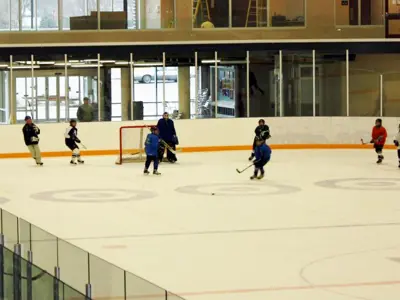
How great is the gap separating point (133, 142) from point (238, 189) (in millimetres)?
6482

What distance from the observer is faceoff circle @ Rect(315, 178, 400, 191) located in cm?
2039

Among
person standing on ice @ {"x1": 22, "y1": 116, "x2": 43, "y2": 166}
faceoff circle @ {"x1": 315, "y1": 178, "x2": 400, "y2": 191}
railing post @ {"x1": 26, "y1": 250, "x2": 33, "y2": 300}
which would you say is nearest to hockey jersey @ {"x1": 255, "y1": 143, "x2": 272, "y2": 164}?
faceoff circle @ {"x1": 315, "y1": 178, "x2": 400, "y2": 191}

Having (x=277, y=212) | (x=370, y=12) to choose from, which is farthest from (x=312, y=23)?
(x=277, y=212)

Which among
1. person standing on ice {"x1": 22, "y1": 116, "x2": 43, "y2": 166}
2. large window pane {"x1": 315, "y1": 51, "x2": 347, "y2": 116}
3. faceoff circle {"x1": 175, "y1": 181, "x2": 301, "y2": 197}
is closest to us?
faceoff circle {"x1": 175, "y1": 181, "x2": 301, "y2": 197}

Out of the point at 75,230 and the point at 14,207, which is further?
the point at 14,207

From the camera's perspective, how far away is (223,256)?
1295 centimetres

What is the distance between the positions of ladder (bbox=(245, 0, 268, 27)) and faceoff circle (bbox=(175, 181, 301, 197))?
1002 cm

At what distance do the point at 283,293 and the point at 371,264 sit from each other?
76.1 inches

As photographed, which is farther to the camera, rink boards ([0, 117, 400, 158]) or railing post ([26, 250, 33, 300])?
rink boards ([0, 117, 400, 158])

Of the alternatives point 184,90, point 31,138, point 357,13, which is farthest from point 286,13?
point 31,138

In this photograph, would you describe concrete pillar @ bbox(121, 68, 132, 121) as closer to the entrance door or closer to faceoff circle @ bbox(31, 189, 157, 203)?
the entrance door

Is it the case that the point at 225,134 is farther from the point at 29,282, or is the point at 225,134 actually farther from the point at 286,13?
the point at 29,282

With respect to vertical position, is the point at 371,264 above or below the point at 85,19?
below

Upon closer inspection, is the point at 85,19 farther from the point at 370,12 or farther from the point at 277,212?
the point at 277,212
